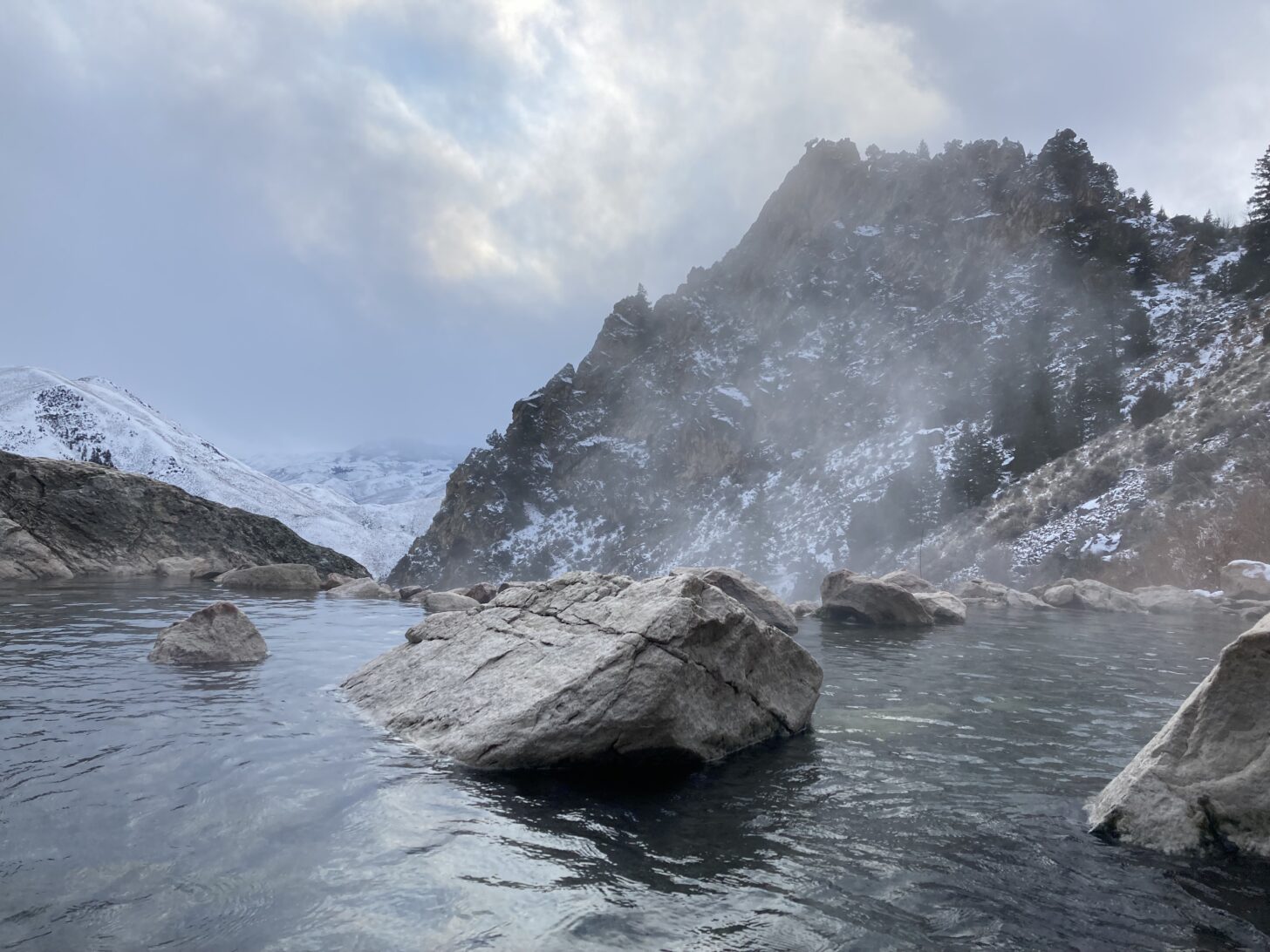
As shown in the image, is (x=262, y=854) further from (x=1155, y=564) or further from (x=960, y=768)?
(x=1155, y=564)

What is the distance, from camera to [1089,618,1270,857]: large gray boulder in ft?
A: 16.3

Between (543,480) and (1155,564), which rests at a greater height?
(543,480)

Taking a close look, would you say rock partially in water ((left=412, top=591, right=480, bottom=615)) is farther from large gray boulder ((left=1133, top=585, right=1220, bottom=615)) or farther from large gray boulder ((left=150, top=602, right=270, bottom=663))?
large gray boulder ((left=1133, top=585, right=1220, bottom=615))

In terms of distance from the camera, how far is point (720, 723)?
297 inches

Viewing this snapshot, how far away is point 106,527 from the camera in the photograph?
36.2m

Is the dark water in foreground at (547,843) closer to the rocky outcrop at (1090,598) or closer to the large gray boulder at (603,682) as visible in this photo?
the large gray boulder at (603,682)

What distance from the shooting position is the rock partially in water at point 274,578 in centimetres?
3183

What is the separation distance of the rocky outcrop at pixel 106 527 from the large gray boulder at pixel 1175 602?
4948 cm

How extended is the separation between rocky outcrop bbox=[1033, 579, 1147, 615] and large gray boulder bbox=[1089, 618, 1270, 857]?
3446 cm

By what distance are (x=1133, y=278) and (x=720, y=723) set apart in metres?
116

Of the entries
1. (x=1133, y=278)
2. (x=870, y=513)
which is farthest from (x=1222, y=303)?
(x=870, y=513)

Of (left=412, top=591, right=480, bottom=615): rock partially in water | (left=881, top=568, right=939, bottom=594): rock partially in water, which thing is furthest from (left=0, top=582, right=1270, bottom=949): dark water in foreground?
(left=881, top=568, right=939, bottom=594): rock partially in water

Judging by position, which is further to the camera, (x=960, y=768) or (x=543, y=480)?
(x=543, y=480)

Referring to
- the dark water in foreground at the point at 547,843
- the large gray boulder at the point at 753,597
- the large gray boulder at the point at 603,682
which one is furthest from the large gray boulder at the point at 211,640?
the large gray boulder at the point at 753,597
